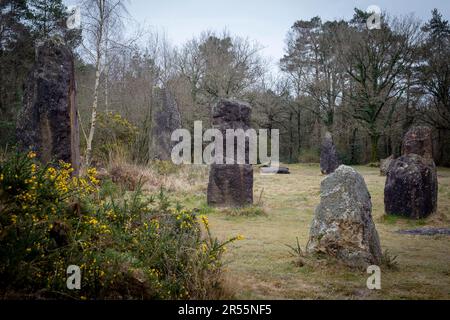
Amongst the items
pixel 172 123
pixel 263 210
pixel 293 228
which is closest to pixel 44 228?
pixel 293 228

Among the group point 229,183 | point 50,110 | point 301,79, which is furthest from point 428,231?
point 301,79

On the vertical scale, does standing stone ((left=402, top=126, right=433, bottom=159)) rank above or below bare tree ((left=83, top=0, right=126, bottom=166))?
below

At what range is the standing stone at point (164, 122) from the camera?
1953 cm

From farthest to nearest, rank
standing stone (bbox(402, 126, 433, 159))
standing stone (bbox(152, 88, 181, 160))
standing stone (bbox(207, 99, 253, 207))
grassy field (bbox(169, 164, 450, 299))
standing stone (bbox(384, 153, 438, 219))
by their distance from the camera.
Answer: standing stone (bbox(152, 88, 181, 160)), standing stone (bbox(207, 99, 253, 207)), standing stone (bbox(402, 126, 433, 159)), standing stone (bbox(384, 153, 438, 219)), grassy field (bbox(169, 164, 450, 299))

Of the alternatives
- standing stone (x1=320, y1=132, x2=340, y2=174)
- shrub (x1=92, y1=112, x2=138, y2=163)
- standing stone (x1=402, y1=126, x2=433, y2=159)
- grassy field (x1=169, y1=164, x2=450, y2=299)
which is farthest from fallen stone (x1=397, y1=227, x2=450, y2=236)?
standing stone (x1=320, y1=132, x2=340, y2=174)

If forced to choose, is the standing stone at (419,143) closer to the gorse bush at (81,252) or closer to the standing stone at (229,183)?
the standing stone at (229,183)

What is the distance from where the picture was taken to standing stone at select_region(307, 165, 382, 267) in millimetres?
5391

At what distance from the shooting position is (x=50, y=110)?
750 cm

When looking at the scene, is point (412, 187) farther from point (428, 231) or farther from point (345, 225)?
point (345, 225)

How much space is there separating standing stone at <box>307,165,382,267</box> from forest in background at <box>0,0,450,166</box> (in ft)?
39.0

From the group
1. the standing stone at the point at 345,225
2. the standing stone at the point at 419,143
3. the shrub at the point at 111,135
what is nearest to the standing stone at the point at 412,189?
the standing stone at the point at 419,143

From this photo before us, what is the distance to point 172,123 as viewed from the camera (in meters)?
20.3

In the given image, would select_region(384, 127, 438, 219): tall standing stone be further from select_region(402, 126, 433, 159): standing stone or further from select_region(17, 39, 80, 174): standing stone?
select_region(17, 39, 80, 174): standing stone
